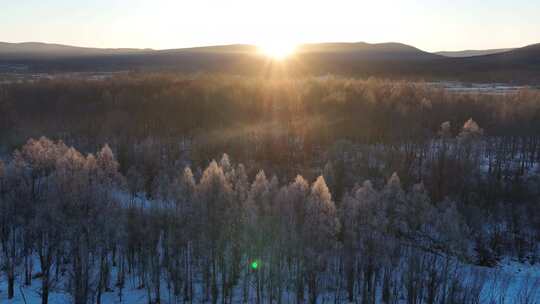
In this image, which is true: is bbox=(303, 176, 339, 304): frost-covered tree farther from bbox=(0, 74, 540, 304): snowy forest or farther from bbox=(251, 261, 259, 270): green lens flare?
bbox=(251, 261, 259, 270): green lens flare

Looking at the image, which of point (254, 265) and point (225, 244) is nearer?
point (225, 244)

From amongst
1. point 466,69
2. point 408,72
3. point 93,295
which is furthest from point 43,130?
point 466,69

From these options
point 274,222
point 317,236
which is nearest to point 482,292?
point 317,236

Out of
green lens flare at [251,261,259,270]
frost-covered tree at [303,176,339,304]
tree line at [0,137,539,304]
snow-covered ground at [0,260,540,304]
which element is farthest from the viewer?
green lens flare at [251,261,259,270]

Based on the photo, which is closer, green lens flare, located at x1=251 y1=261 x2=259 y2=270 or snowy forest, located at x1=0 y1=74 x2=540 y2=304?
snowy forest, located at x1=0 y1=74 x2=540 y2=304

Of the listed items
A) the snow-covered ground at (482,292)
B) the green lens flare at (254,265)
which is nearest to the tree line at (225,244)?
the green lens flare at (254,265)

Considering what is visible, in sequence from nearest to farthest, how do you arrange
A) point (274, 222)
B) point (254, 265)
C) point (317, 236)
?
point (317, 236)
point (274, 222)
point (254, 265)

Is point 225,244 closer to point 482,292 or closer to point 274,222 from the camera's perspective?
point 274,222

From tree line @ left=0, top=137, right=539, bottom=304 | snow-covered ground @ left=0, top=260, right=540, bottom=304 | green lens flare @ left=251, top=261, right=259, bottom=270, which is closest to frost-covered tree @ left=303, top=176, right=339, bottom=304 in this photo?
tree line @ left=0, top=137, right=539, bottom=304

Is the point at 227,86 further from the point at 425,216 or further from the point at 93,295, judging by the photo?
the point at 93,295

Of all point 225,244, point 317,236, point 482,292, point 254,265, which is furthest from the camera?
point 254,265
